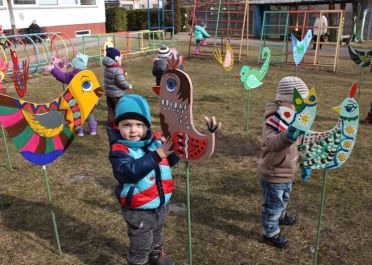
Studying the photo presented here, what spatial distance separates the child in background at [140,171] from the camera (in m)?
2.15

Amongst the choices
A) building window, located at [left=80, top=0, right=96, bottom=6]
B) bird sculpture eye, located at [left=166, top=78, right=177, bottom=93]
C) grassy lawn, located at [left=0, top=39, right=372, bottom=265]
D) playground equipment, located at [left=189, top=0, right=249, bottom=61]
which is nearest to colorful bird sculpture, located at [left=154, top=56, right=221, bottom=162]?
bird sculpture eye, located at [left=166, top=78, right=177, bottom=93]

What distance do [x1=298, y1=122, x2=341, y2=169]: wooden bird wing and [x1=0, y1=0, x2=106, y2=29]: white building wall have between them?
60.0 ft

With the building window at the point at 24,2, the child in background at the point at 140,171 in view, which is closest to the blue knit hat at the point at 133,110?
the child in background at the point at 140,171

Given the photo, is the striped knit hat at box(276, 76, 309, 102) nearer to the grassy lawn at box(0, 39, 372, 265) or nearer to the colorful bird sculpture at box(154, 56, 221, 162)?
the colorful bird sculpture at box(154, 56, 221, 162)

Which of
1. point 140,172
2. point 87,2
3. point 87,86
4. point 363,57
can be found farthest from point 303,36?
point 87,2

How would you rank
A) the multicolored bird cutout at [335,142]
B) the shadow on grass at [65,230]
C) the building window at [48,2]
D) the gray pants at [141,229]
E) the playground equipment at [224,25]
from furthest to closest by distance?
the building window at [48,2] → the playground equipment at [224,25] → the shadow on grass at [65,230] → the gray pants at [141,229] → the multicolored bird cutout at [335,142]

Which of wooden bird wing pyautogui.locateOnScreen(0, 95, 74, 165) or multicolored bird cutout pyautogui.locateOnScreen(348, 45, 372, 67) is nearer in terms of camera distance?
wooden bird wing pyautogui.locateOnScreen(0, 95, 74, 165)

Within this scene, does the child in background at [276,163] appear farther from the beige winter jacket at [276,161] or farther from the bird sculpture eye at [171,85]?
the bird sculpture eye at [171,85]

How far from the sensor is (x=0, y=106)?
2.56 meters

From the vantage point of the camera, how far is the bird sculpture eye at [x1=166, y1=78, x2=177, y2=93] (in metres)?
2.01

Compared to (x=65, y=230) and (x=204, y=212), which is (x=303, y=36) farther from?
(x=65, y=230)

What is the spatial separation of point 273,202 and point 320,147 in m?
0.71

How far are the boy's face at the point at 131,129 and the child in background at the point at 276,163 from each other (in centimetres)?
90

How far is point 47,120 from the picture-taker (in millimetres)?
2674
